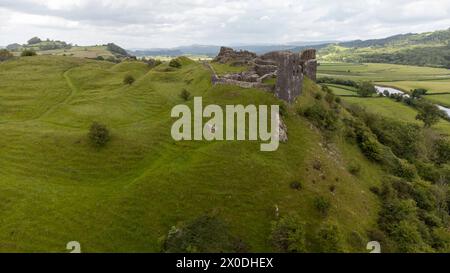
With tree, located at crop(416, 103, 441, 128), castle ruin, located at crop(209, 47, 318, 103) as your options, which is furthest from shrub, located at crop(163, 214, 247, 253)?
tree, located at crop(416, 103, 441, 128)

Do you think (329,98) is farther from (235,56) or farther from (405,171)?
(235,56)

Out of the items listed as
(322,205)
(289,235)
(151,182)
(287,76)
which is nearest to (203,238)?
(289,235)

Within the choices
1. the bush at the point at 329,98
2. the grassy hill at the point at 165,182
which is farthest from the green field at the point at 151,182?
the bush at the point at 329,98

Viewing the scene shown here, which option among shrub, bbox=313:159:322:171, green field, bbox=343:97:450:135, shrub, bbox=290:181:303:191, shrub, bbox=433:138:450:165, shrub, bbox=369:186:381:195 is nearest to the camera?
shrub, bbox=290:181:303:191

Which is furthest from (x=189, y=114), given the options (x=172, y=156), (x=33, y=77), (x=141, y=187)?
(x=33, y=77)

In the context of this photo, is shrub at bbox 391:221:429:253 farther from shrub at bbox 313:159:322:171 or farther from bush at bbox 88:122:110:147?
bush at bbox 88:122:110:147

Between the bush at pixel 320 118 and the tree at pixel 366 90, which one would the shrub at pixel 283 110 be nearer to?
the bush at pixel 320 118

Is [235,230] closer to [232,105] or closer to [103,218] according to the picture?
[103,218]

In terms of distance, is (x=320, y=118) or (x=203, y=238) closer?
(x=203, y=238)
